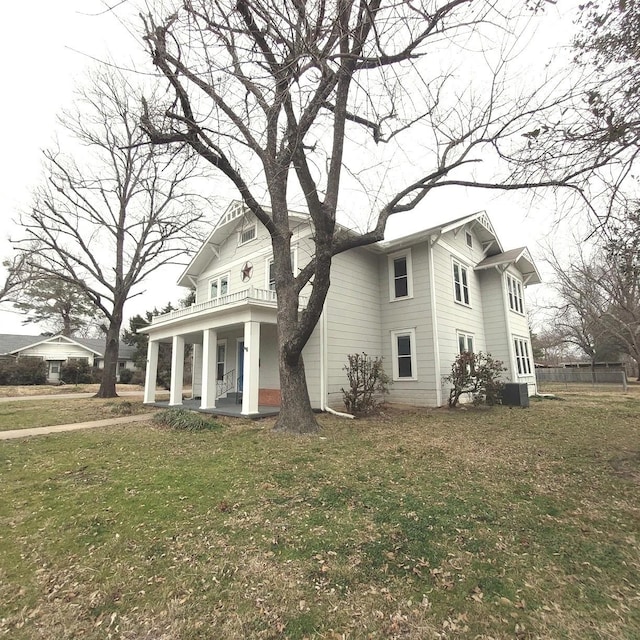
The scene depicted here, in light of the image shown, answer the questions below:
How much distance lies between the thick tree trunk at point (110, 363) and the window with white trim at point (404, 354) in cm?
1473

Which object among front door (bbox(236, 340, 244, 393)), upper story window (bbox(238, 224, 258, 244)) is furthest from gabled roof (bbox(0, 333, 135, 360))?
upper story window (bbox(238, 224, 258, 244))

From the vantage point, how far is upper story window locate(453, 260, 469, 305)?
14.8 m

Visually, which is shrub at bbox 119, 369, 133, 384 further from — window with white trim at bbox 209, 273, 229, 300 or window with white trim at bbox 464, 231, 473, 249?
window with white trim at bbox 464, 231, 473, 249

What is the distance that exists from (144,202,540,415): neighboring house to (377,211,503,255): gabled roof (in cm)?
6

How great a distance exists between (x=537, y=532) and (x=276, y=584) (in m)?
2.52

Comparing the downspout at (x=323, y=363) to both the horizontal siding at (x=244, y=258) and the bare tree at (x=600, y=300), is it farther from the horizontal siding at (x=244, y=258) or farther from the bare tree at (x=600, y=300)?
the bare tree at (x=600, y=300)

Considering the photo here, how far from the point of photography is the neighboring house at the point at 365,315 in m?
11.7

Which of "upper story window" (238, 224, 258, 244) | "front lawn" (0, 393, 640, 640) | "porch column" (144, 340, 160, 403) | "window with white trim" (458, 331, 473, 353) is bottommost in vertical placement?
"front lawn" (0, 393, 640, 640)

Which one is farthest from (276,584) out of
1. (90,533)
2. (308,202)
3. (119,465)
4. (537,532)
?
(308,202)

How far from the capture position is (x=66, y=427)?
370 inches

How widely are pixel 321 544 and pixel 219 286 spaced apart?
583 inches

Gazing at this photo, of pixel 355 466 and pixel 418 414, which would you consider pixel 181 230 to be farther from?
pixel 355 466

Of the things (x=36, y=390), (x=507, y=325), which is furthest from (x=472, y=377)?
(x=36, y=390)

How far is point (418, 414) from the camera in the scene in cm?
1100
